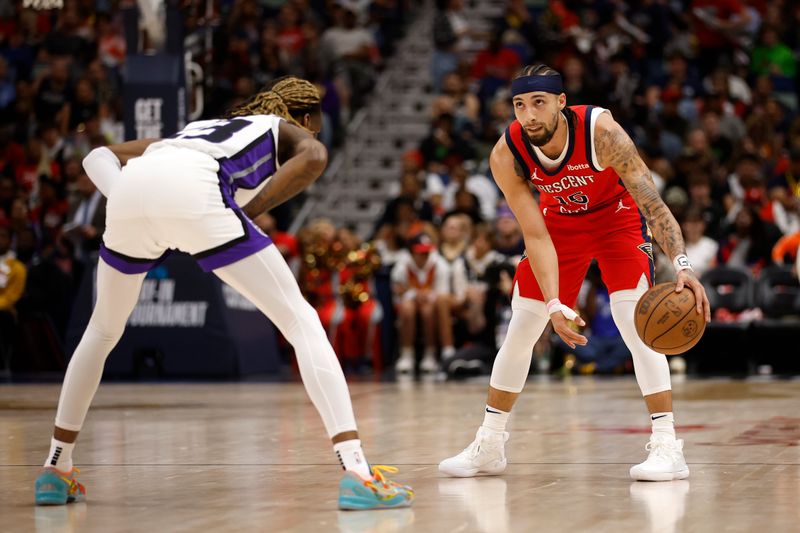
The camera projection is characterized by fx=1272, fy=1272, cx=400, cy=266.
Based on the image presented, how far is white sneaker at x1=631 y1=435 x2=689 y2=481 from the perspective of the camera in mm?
5578

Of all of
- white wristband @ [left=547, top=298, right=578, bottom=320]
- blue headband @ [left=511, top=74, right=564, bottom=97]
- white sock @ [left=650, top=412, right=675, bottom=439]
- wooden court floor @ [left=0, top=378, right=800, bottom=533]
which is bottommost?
wooden court floor @ [left=0, top=378, right=800, bottom=533]

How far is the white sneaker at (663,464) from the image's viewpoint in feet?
18.3

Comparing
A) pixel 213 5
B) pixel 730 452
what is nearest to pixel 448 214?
pixel 213 5

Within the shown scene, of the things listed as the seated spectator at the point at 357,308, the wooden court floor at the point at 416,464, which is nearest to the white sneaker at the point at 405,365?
the seated spectator at the point at 357,308

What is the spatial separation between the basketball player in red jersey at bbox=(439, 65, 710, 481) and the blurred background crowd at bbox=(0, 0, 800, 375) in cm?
759

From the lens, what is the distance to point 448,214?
15.1m

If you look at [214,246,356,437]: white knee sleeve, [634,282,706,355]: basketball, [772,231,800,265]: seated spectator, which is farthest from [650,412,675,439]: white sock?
[772,231,800,265]: seated spectator

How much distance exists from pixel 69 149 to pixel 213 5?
3.95 m

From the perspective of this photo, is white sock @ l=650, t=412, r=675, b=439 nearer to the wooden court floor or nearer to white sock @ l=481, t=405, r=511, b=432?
the wooden court floor

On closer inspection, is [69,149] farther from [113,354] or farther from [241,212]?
[241,212]

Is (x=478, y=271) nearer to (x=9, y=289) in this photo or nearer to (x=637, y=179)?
(x=9, y=289)

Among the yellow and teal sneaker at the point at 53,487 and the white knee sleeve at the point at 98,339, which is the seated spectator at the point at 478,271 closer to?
the white knee sleeve at the point at 98,339

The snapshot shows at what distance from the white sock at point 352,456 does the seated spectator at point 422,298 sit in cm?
955

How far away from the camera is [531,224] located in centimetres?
581
